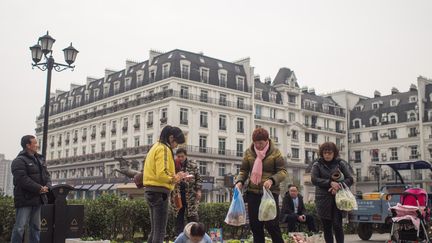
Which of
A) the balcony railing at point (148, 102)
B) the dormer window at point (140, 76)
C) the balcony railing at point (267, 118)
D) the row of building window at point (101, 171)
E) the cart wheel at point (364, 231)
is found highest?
the dormer window at point (140, 76)

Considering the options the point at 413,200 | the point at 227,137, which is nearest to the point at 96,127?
the point at 227,137

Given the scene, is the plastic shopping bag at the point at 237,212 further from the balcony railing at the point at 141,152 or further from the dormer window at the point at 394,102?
the dormer window at the point at 394,102

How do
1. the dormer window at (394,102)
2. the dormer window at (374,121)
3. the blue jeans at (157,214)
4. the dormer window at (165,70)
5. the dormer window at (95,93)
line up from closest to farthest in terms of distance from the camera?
the blue jeans at (157,214)
the dormer window at (165,70)
the dormer window at (95,93)
the dormer window at (394,102)
the dormer window at (374,121)

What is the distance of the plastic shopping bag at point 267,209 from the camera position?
257 inches

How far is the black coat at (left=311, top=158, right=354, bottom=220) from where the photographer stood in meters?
7.55

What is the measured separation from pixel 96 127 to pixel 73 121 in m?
7.71

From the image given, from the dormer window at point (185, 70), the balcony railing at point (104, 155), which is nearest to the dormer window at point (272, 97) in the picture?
the dormer window at point (185, 70)

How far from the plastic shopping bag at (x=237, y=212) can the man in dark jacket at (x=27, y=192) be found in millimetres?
3343

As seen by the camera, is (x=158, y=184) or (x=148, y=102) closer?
(x=158, y=184)

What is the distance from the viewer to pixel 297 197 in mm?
12047

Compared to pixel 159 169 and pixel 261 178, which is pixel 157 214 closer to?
pixel 159 169

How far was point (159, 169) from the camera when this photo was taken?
22.4 ft

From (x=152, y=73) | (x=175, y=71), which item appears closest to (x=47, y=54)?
(x=175, y=71)

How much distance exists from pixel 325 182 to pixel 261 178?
1.32 metres
